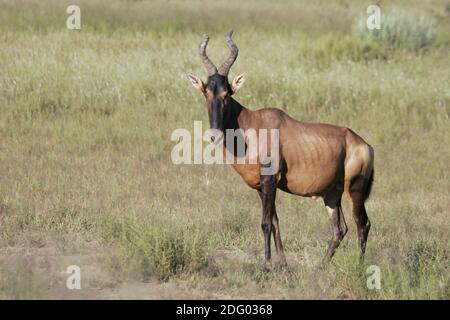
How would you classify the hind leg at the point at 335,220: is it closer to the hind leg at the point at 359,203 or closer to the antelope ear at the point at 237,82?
the hind leg at the point at 359,203

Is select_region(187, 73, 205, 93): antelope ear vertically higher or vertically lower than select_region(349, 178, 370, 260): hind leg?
higher

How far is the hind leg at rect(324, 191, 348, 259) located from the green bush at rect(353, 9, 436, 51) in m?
14.8

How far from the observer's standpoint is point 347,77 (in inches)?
807

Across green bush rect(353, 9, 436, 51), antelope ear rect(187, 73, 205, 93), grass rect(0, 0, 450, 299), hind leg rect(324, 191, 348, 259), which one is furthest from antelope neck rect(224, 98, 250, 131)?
green bush rect(353, 9, 436, 51)

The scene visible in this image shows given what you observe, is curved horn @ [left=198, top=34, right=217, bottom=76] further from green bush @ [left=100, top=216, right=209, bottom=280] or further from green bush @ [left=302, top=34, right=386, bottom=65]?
green bush @ [left=302, top=34, right=386, bottom=65]

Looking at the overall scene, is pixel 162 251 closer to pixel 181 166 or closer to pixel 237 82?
pixel 237 82

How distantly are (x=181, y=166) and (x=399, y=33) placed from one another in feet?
37.9

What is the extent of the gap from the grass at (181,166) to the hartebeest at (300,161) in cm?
58

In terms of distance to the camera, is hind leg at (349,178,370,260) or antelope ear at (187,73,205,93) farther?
hind leg at (349,178,370,260)

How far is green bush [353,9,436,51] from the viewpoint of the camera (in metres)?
25.4

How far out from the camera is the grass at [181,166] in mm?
9883

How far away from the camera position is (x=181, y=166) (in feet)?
51.9

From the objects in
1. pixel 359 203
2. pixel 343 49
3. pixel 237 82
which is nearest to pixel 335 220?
pixel 359 203
